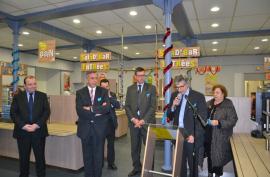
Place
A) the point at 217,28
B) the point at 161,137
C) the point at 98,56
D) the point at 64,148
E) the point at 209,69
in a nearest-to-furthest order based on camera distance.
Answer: the point at 161,137, the point at 64,148, the point at 217,28, the point at 98,56, the point at 209,69

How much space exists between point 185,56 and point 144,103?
3.70 m

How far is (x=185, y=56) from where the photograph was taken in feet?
23.4

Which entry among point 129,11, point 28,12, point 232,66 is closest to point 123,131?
point 129,11

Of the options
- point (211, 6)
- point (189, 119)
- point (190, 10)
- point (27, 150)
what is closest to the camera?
point (189, 119)

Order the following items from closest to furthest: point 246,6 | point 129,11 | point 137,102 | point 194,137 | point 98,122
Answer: point 194,137 < point 98,122 < point 137,102 < point 246,6 < point 129,11

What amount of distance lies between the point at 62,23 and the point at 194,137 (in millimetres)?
5708

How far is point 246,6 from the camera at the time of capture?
18.8 ft

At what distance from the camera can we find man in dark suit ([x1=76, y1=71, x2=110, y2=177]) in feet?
11.1

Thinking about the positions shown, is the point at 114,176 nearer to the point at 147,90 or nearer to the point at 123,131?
the point at 147,90

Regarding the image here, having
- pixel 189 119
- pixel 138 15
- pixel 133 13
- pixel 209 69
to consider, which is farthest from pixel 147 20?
pixel 209 69

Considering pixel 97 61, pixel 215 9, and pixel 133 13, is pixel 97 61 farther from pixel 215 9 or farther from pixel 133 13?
pixel 215 9

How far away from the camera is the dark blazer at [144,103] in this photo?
12.7ft

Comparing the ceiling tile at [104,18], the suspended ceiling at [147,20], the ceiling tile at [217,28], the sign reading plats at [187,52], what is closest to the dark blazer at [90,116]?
the suspended ceiling at [147,20]

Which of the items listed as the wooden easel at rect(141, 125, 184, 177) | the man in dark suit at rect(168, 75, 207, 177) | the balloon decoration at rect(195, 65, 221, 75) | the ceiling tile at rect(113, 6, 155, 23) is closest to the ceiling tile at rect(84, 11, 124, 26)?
the ceiling tile at rect(113, 6, 155, 23)
